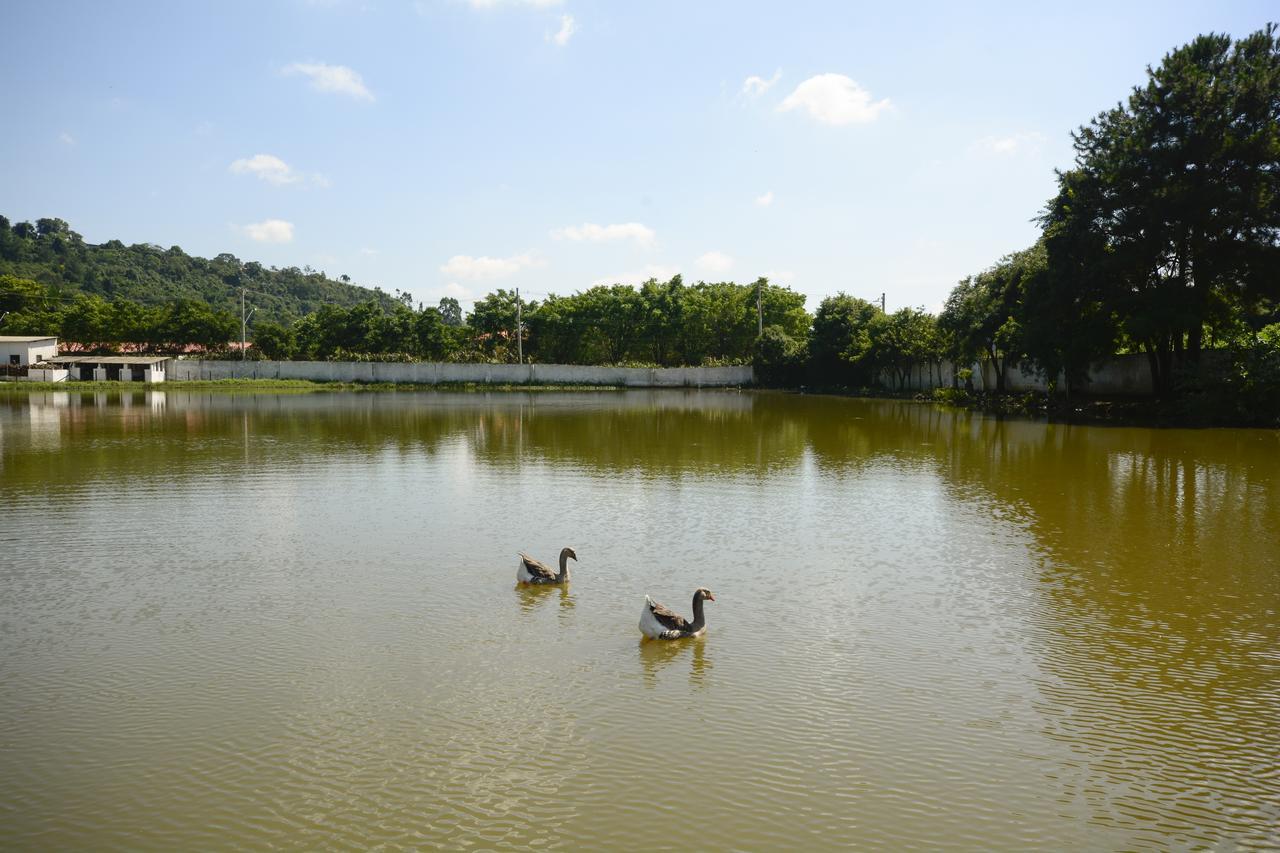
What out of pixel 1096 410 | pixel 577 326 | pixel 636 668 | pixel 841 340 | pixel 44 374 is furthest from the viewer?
pixel 577 326

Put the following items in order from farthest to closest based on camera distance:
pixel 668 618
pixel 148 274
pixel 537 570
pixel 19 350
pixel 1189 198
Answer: pixel 148 274, pixel 19 350, pixel 1189 198, pixel 537 570, pixel 668 618

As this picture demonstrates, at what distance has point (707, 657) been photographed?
7.75 m

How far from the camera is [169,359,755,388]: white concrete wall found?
2721 inches

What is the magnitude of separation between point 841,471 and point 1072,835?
14601 mm

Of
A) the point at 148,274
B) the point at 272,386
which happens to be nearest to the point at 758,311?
the point at 272,386

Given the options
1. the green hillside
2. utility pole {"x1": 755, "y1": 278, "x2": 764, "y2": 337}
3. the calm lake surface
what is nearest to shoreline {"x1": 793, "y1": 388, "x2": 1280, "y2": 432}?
the calm lake surface

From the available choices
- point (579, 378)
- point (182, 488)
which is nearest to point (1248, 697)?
point (182, 488)

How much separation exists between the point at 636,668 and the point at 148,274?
124345mm

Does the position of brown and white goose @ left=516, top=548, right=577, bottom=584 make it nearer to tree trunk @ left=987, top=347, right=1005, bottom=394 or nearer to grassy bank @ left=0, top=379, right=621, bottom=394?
tree trunk @ left=987, top=347, right=1005, bottom=394

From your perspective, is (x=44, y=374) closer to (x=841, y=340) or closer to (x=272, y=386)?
(x=272, y=386)

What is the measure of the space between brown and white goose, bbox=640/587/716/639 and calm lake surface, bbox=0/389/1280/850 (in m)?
0.14

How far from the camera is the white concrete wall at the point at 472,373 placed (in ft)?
227

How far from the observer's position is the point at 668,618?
7.95 meters

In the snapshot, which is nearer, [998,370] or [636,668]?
[636,668]
